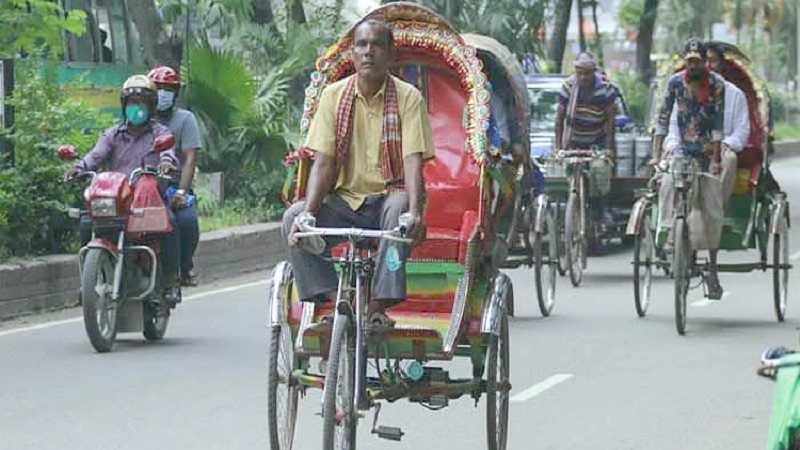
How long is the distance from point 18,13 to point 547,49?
2446 cm

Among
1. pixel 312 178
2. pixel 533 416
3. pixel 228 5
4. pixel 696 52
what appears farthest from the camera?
pixel 228 5

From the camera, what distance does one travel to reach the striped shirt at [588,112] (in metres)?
19.2

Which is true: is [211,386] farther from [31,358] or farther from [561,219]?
[561,219]

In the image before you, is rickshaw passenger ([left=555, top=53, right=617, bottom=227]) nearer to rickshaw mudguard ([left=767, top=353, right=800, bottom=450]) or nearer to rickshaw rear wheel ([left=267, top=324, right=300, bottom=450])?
rickshaw rear wheel ([left=267, top=324, right=300, bottom=450])

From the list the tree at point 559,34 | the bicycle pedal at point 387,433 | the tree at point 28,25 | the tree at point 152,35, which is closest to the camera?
the bicycle pedal at point 387,433

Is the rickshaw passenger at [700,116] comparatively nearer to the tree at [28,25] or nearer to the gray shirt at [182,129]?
the gray shirt at [182,129]

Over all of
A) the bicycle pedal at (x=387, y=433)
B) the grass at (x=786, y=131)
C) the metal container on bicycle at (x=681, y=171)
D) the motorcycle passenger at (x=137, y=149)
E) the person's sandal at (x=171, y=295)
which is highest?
the motorcycle passenger at (x=137, y=149)

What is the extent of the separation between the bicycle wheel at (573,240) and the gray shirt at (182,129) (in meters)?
4.96

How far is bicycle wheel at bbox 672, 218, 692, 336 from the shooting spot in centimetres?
1418

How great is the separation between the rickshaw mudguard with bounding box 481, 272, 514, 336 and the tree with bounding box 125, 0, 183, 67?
1420 cm

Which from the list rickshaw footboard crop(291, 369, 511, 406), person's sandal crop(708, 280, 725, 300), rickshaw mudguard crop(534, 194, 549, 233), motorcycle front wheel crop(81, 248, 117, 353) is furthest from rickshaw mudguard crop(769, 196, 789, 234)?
rickshaw footboard crop(291, 369, 511, 406)

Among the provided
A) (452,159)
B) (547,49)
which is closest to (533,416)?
(452,159)

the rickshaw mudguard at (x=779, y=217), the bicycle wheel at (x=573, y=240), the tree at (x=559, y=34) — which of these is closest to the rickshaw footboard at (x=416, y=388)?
the rickshaw mudguard at (x=779, y=217)

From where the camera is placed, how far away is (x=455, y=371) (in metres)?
12.4
